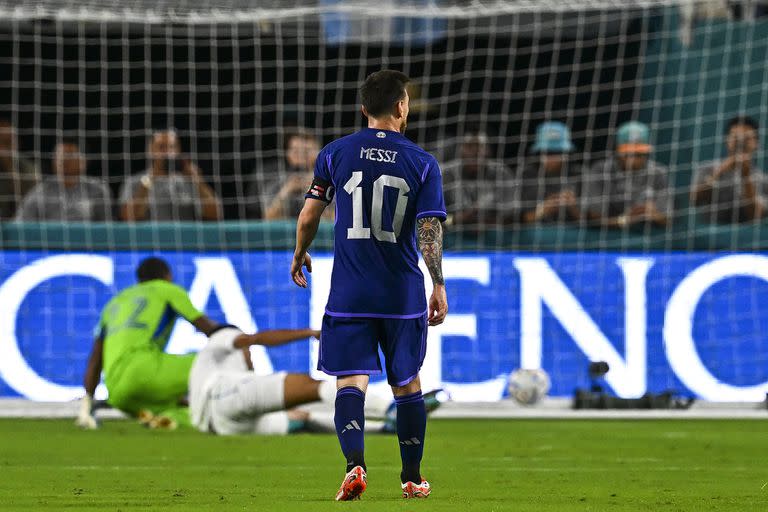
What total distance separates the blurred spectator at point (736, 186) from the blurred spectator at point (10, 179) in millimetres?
6165

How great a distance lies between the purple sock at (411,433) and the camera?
629cm

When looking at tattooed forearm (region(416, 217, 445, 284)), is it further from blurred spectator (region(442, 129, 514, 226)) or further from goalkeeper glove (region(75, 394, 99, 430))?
blurred spectator (region(442, 129, 514, 226))

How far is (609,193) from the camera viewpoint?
47.3ft

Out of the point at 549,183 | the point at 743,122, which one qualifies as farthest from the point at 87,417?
the point at 743,122

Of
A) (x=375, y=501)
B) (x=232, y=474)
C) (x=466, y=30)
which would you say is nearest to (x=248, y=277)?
(x=466, y=30)

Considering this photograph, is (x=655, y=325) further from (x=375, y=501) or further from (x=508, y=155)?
(x=375, y=501)

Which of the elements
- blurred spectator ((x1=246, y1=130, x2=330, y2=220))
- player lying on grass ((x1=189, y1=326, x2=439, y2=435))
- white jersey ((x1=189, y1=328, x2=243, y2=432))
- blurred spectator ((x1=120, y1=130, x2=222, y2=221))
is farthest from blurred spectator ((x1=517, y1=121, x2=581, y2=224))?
white jersey ((x1=189, y1=328, x2=243, y2=432))

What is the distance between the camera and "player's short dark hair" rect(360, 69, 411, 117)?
630 cm

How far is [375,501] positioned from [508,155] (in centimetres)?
989

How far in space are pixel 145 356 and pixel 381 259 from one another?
5.74m

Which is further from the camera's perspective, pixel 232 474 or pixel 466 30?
pixel 466 30

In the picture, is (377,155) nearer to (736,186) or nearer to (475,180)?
(475,180)

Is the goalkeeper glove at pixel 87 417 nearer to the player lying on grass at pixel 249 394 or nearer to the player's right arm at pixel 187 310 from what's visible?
the player lying on grass at pixel 249 394

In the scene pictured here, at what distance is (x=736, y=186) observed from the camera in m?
14.2
